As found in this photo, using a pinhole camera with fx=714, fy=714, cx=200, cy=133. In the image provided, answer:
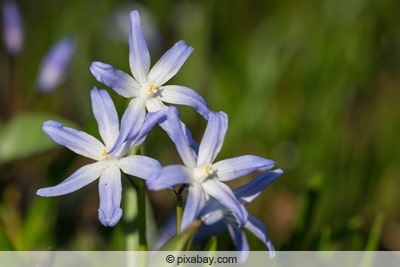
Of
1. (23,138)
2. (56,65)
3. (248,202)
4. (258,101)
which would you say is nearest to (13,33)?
(56,65)

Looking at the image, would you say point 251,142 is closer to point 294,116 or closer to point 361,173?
point 294,116

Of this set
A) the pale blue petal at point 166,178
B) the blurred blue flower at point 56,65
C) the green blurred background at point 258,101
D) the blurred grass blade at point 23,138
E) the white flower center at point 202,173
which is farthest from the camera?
the blurred blue flower at point 56,65

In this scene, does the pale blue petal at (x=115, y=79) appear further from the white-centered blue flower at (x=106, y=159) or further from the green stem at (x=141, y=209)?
the green stem at (x=141, y=209)

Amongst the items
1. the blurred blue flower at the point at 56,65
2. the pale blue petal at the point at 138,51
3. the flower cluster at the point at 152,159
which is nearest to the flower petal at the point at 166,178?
the flower cluster at the point at 152,159

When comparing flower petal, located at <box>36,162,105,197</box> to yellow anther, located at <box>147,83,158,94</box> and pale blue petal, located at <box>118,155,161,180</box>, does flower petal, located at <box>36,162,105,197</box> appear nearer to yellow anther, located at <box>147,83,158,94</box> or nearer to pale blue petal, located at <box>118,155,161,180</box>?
pale blue petal, located at <box>118,155,161,180</box>

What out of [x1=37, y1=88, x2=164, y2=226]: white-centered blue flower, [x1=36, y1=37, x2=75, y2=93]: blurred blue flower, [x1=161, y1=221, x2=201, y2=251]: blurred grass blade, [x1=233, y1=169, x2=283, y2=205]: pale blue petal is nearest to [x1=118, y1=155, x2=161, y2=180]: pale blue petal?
[x1=37, y1=88, x2=164, y2=226]: white-centered blue flower

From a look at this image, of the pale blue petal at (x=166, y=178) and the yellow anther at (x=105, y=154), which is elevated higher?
the yellow anther at (x=105, y=154)

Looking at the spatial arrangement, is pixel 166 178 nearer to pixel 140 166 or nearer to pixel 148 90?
pixel 140 166
